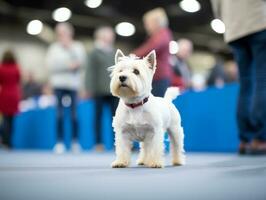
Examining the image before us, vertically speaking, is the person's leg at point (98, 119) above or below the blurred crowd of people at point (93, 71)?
below

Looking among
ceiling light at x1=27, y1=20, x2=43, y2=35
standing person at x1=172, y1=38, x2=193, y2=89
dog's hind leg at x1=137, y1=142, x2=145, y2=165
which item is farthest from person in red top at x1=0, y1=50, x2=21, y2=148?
dog's hind leg at x1=137, y1=142, x2=145, y2=165

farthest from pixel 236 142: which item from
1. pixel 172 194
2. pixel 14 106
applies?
pixel 14 106

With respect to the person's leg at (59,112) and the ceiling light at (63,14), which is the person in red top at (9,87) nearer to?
the person's leg at (59,112)

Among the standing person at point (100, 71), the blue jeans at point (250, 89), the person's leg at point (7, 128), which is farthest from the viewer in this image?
the person's leg at point (7, 128)

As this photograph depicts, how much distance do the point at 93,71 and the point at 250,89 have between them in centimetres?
138

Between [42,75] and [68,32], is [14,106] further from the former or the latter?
[42,75]

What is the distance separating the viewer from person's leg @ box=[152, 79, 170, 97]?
8.95 ft

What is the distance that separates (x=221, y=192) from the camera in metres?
1.56

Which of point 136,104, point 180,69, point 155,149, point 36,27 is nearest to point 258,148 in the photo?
point 155,149

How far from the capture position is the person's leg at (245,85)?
3630 mm

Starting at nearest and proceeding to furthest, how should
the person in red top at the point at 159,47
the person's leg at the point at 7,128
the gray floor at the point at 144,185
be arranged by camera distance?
the gray floor at the point at 144,185, the person in red top at the point at 159,47, the person's leg at the point at 7,128

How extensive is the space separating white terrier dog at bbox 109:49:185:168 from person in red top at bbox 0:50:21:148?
5.00 metres

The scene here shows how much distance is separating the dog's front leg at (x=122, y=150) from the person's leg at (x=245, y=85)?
4.51 ft

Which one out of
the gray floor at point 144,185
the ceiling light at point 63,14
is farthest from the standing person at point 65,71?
the ceiling light at point 63,14
